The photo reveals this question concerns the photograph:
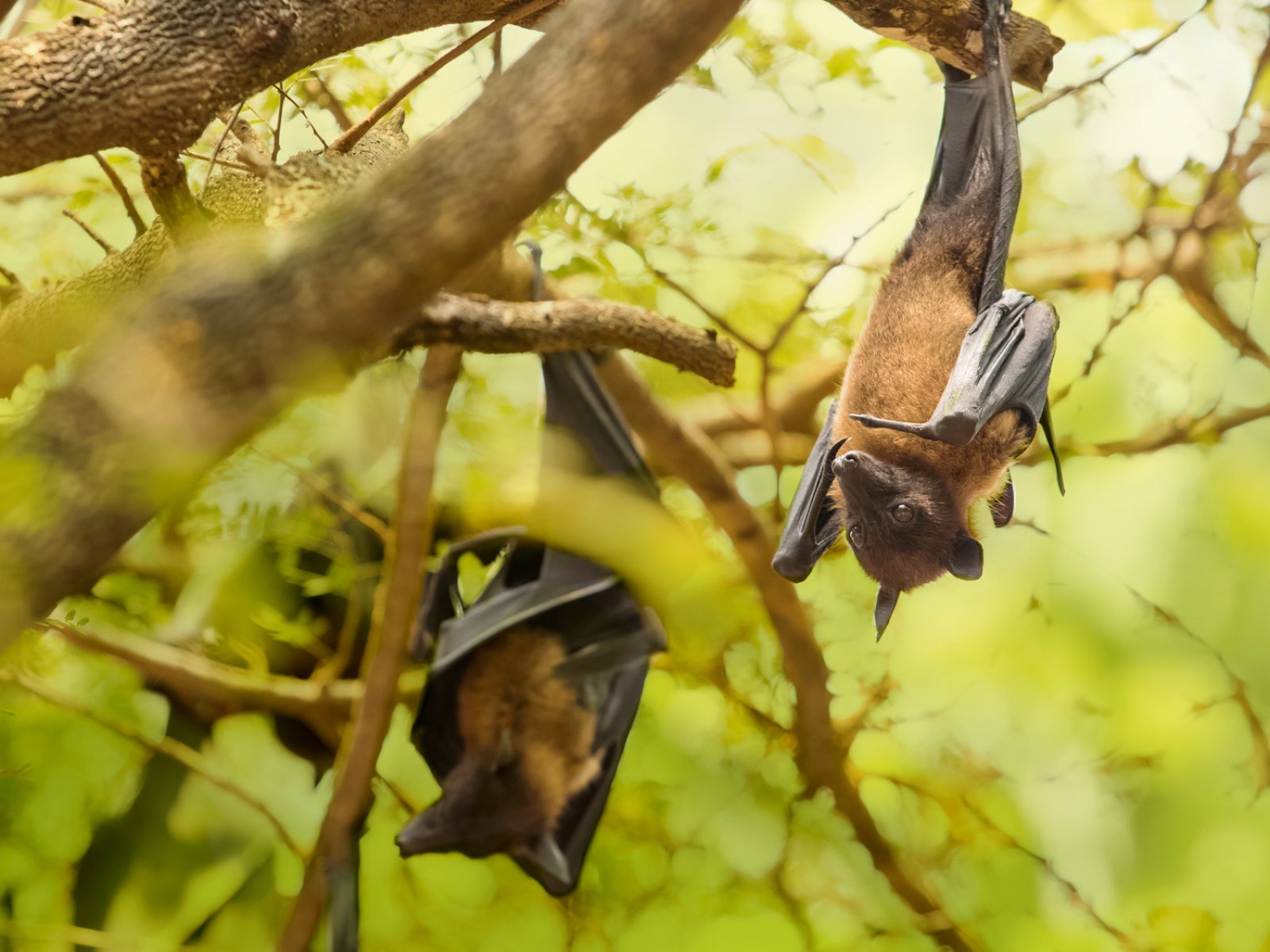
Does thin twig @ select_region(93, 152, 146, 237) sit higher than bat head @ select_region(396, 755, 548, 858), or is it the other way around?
thin twig @ select_region(93, 152, 146, 237)

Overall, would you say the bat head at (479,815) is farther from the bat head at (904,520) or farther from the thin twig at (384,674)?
the bat head at (904,520)

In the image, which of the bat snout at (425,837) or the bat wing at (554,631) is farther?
the bat wing at (554,631)

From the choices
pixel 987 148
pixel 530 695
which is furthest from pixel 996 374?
pixel 530 695

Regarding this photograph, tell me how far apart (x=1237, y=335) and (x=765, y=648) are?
55.8 inches

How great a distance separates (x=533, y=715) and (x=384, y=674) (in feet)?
1.26

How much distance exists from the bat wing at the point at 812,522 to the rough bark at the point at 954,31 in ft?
1.99

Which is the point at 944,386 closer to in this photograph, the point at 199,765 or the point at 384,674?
the point at 384,674

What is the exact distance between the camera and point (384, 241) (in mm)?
887

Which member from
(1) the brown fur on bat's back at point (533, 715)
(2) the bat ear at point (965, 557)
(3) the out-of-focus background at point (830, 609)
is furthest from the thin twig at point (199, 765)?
(2) the bat ear at point (965, 557)

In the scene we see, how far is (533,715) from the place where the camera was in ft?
7.38

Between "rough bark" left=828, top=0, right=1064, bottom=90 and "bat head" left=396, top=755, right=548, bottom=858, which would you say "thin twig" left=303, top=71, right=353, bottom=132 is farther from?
"bat head" left=396, top=755, right=548, bottom=858

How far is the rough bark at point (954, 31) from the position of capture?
1.50 meters

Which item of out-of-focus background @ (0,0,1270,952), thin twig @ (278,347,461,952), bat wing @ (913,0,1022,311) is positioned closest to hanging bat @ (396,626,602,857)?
thin twig @ (278,347,461,952)

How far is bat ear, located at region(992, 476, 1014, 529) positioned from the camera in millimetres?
1588
